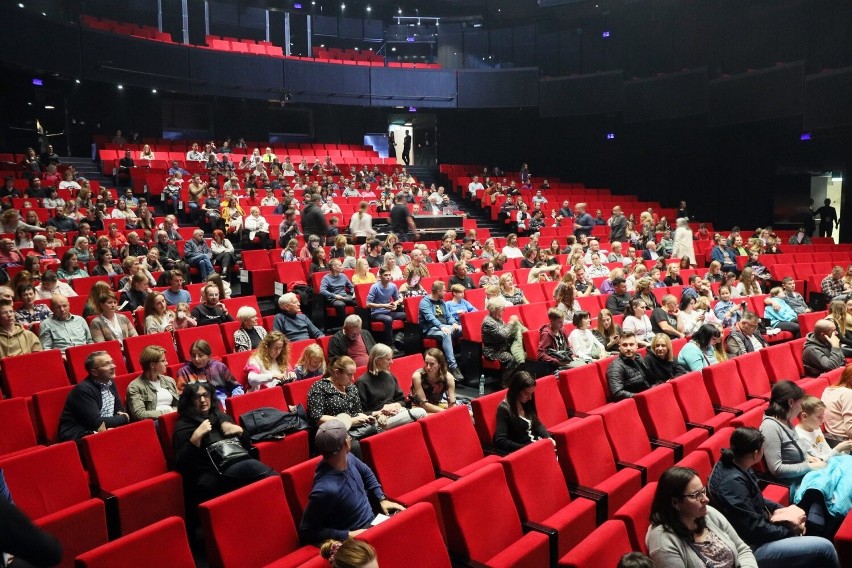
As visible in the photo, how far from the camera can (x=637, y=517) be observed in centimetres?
244

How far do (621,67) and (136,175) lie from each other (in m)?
10.6

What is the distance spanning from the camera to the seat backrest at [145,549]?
1908 millimetres

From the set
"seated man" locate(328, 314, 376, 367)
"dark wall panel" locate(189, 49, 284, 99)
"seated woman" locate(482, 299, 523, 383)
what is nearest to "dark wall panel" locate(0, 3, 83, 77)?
"dark wall panel" locate(189, 49, 284, 99)

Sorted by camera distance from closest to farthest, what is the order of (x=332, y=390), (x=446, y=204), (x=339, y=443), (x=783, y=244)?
(x=339, y=443) → (x=332, y=390) → (x=783, y=244) → (x=446, y=204)

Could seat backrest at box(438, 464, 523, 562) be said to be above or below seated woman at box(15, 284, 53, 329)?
below

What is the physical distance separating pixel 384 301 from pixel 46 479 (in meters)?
3.87

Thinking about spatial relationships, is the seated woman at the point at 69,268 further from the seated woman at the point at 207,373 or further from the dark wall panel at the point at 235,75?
the dark wall panel at the point at 235,75

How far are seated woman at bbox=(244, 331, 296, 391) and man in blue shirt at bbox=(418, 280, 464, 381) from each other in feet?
5.89

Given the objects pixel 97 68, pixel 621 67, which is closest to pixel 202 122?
pixel 97 68

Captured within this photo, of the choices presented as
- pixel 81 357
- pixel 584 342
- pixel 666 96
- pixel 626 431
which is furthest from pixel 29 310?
pixel 666 96

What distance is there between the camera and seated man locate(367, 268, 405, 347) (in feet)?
20.7

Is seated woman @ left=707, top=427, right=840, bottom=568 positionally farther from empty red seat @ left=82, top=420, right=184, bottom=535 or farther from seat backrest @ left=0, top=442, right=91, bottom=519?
seat backrest @ left=0, top=442, right=91, bottom=519

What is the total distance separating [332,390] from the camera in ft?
11.9

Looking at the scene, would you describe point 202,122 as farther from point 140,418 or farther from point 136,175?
point 140,418
